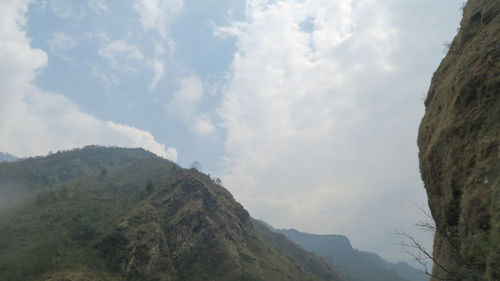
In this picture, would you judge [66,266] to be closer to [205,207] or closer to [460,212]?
[205,207]

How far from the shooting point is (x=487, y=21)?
15547 millimetres

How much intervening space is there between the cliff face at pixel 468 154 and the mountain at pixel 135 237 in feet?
146

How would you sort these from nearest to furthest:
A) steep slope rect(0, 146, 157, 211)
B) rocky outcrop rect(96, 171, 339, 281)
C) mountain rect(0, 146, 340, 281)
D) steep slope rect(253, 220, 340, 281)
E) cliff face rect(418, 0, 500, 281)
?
cliff face rect(418, 0, 500, 281) → mountain rect(0, 146, 340, 281) → rocky outcrop rect(96, 171, 339, 281) → steep slope rect(0, 146, 157, 211) → steep slope rect(253, 220, 340, 281)

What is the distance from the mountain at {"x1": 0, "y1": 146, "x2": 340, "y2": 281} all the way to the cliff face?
44.5 m

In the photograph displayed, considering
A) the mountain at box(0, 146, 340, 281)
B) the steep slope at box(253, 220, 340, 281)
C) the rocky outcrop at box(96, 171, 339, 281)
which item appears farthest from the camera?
the steep slope at box(253, 220, 340, 281)

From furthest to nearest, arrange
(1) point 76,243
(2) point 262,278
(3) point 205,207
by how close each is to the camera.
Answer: (3) point 205,207, (2) point 262,278, (1) point 76,243

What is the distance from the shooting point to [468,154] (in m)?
11.7

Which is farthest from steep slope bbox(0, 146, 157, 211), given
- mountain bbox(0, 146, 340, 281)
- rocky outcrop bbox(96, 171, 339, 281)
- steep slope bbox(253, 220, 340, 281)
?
steep slope bbox(253, 220, 340, 281)

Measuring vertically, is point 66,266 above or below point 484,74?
below

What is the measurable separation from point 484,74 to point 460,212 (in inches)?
263

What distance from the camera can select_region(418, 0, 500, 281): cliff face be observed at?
9.71 meters

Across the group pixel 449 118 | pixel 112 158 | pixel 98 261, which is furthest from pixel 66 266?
pixel 112 158

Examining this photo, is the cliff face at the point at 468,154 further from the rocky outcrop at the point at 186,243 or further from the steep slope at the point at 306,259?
the steep slope at the point at 306,259

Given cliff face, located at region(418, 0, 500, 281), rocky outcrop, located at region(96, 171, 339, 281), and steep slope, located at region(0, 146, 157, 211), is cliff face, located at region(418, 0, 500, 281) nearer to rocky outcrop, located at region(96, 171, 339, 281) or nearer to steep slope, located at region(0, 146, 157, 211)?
rocky outcrop, located at region(96, 171, 339, 281)
